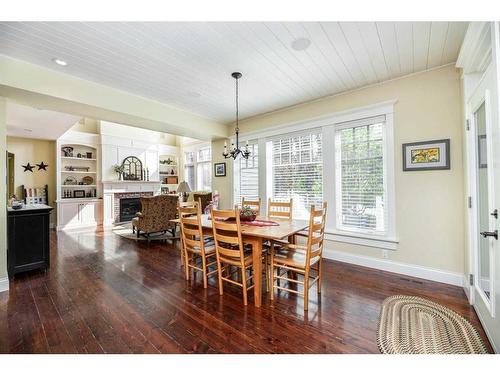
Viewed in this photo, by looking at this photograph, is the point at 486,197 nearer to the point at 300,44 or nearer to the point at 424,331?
the point at 424,331

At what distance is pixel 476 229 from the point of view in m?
2.25

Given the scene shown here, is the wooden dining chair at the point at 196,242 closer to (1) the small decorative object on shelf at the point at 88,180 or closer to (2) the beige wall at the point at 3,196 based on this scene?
(2) the beige wall at the point at 3,196

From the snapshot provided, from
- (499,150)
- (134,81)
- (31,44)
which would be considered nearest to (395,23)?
(499,150)

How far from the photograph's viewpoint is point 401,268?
124 inches

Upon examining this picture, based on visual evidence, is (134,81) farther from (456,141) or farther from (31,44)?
(456,141)

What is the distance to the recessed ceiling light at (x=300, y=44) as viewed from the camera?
2.32 meters

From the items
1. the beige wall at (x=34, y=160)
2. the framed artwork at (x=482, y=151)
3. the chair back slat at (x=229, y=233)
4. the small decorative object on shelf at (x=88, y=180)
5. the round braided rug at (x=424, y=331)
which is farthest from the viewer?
the small decorative object on shelf at (x=88, y=180)

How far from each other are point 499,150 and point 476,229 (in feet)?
3.95

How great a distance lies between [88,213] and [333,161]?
7460 millimetres

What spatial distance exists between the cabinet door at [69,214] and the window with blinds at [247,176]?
17.2 ft

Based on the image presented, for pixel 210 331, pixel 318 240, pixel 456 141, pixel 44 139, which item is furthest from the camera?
pixel 44 139

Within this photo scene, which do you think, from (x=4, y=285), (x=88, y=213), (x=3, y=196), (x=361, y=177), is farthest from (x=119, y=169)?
(x=361, y=177)

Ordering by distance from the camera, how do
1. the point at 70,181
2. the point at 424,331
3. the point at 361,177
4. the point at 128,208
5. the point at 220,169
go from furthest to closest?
the point at 128,208
the point at 70,181
the point at 220,169
the point at 361,177
the point at 424,331

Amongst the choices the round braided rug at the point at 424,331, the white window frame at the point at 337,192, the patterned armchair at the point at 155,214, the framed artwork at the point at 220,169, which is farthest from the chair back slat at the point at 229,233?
the patterned armchair at the point at 155,214
